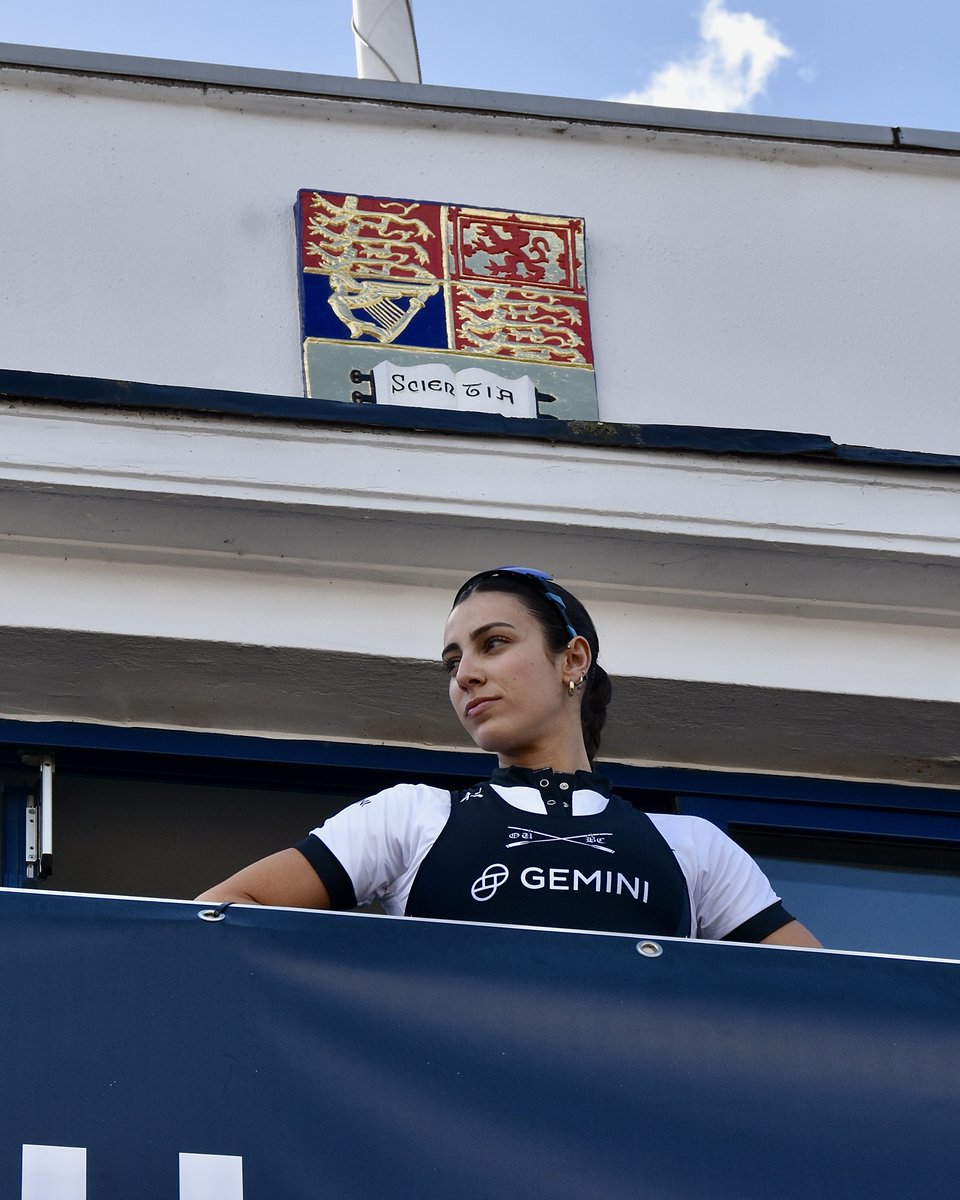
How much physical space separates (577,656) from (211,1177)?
1.26m

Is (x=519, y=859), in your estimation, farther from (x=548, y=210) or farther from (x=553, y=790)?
(x=548, y=210)

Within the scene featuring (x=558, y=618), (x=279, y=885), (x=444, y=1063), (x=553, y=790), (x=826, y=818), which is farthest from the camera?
(x=826, y=818)

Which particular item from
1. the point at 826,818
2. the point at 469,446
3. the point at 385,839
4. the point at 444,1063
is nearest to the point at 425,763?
the point at 469,446

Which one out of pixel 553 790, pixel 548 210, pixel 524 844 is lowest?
pixel 524 844

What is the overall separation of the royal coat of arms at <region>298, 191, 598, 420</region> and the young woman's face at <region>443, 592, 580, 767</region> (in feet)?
3.84

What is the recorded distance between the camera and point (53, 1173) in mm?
2928

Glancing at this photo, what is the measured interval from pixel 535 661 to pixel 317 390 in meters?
1.28

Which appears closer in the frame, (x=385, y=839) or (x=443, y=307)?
(x=385, y=839)

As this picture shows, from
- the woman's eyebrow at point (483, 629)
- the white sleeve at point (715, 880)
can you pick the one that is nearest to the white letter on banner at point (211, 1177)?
the white sleeve at point (715, 880)

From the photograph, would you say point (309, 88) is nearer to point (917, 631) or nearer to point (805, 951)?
point (917, 631)

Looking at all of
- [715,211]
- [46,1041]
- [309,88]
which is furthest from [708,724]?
[46,1041]

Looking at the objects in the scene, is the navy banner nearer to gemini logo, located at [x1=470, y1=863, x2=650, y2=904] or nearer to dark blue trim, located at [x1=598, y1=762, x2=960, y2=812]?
gemini logo, located at [x1=470, y1=863, x2=650, y2=904]

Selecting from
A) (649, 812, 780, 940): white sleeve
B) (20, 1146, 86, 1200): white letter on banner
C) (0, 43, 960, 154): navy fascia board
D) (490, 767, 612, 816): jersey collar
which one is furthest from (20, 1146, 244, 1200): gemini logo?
(0, 43, 960, 154): navy fascia board

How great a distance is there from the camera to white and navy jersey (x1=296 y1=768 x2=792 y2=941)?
3.36 metres
